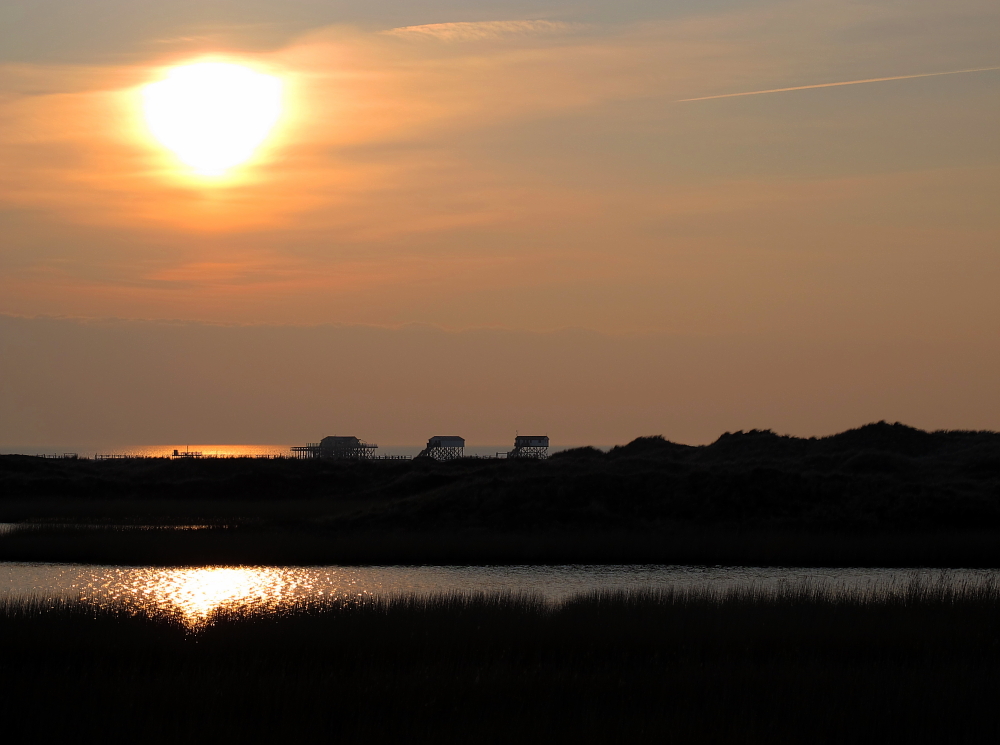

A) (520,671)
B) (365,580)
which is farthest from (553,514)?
(520,671)

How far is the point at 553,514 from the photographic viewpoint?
4034 centimetres

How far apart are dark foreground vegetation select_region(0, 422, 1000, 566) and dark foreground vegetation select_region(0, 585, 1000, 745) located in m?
11.8

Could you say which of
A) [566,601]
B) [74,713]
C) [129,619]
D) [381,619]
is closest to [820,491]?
[566,601]

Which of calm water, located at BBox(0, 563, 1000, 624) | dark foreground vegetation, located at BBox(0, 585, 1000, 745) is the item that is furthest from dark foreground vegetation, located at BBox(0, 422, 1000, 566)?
dark foreground vegetation, located at BBox(0, 585, 1000, 745)

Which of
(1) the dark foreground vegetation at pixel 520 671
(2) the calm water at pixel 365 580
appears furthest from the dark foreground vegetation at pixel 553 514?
(1) the dark foreground vegetation at pixel 520 671

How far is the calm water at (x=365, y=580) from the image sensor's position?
2361 centimetres

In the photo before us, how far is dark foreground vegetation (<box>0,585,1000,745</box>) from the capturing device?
12594 millimetres

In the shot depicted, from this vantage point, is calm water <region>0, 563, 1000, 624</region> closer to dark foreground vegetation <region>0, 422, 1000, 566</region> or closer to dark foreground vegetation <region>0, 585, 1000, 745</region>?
dark foreground vegetation <region>0, 422, 1000, 566</region>

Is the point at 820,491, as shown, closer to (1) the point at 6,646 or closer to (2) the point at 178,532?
(2) the point at 178,532

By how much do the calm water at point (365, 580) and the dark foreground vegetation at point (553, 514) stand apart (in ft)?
5.41

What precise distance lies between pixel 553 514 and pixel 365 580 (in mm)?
14545

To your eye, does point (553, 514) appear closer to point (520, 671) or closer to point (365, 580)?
point (365, 580)

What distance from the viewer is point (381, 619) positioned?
59.9 feet

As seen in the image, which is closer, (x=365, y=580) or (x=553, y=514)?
(x=365, y=580)
